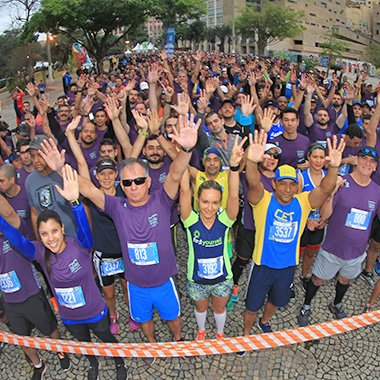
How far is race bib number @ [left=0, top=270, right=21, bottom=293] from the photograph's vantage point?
310 centimetres

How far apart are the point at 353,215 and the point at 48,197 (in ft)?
10.7

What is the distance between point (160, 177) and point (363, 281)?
123 inches

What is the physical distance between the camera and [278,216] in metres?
3.25

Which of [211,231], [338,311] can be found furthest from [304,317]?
[211,231]

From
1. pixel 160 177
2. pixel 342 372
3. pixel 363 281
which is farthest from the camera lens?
pixel 363 281

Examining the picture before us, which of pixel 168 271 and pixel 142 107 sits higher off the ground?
pixel 142 107

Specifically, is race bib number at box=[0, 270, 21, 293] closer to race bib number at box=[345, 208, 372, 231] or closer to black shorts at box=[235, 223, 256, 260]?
black shorts at box=[235, 223, 256, 260]

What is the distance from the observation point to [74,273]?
2979 millimetres

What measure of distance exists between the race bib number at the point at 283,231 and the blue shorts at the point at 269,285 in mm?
323

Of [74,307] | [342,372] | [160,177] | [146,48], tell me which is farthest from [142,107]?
[146,48]

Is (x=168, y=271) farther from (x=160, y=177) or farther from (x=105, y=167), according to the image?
(x=160, y=177)

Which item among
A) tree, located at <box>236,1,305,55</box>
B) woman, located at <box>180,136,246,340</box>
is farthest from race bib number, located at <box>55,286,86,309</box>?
tree, located at <box>236,1,305,55</box>

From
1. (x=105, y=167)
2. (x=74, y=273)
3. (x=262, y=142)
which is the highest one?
(x=262, y=142)

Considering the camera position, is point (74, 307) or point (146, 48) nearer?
point (74, 307)
